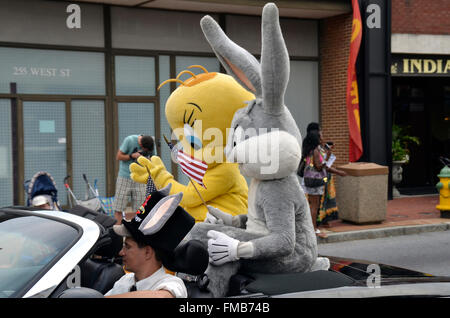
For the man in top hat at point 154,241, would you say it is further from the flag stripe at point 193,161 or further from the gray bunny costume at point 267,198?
the flag stripe at point 193,161

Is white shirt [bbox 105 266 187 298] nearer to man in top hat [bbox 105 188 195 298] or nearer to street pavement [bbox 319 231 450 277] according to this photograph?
man in top hat [bbox 105 188 195 298]

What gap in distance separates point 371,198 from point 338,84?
435cm

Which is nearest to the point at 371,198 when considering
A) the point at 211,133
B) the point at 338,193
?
the point at 338,193

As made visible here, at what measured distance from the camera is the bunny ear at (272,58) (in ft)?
11.7

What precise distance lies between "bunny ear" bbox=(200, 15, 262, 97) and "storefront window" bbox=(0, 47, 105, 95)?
8.27m

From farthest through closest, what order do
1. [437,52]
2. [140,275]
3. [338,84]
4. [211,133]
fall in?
[437,52] → [338,84] → [211,133] → [140,275]

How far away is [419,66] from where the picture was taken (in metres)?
15.5

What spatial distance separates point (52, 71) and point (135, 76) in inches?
71.8

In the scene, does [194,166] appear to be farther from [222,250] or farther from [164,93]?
[164,93]

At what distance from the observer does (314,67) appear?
1473 centimetres

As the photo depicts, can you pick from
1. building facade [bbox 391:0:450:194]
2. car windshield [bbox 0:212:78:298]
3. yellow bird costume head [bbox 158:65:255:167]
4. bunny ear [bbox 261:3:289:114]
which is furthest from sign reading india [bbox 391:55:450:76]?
car windshield [bbox 0:212:78:298]

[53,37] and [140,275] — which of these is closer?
[140,275]

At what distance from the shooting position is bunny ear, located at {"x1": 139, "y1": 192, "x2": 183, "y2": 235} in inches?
108

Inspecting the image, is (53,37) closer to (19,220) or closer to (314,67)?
(314,67)
